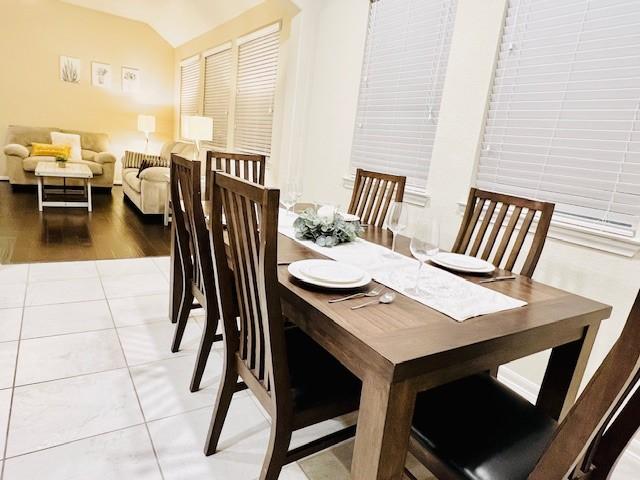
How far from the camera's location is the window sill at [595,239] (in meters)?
1.70

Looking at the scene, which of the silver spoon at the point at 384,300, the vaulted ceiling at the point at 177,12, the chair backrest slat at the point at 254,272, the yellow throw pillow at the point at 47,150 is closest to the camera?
the chair backrest slat at the point at 254,272

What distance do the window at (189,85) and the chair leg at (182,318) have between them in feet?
17.3

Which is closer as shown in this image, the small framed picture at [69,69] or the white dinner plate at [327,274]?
the white dinner plate at [327,274]

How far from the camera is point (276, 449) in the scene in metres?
1.20

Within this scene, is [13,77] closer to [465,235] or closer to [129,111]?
[129,111]

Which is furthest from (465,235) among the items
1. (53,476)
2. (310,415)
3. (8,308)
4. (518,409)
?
(8,308)

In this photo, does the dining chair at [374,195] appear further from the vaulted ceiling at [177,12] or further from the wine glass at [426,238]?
the vaulted ceiling at [177,12]

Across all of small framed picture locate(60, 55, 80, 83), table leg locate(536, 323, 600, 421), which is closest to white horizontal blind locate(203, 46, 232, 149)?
small framed picture locate(60, 55, 80, 83)

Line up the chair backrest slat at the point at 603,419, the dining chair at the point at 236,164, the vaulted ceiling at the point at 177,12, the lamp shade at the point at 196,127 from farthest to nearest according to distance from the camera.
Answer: the vaulted ceiling at the point at 177,12 < the lamp shade at the point at 196,127 < the dining chair at the point at 236,164 < the chair backrest slat at the point at 603,419

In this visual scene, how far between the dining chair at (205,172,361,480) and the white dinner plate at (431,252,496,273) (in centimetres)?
57

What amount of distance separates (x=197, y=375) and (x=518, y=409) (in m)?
1.29

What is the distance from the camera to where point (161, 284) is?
305 centimetres

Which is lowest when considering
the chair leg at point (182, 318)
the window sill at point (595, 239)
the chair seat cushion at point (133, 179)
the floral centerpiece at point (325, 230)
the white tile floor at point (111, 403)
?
the white tile floor at point (111, 403)

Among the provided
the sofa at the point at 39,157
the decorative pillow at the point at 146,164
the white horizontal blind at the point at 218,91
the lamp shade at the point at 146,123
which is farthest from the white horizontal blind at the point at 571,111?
the lamp shade at the point at 146,123
